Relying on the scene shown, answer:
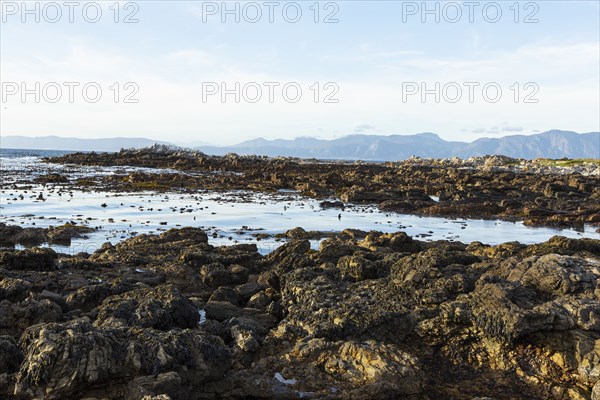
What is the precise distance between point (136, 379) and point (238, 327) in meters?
2.43

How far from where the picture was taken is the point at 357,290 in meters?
10.1

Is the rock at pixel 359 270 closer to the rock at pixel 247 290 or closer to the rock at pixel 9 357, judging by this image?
the rock at pixel 247 290

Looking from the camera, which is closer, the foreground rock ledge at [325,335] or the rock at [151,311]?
the foreground rock ledge at [325,335]

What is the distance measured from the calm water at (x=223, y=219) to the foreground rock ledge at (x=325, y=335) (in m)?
9.24

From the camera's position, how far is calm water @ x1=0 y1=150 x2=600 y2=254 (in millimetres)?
23781

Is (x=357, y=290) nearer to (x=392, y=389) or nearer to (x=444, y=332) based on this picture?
(x=444, y=332)

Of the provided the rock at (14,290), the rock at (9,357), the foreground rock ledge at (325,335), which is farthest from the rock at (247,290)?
the rock at (9,357)

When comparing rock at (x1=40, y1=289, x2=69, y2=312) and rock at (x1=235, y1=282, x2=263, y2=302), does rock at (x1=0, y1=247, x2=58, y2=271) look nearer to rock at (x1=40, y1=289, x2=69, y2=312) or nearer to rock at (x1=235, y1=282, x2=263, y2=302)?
rock at (x1=40, y1=289, x2=69, y2=312)

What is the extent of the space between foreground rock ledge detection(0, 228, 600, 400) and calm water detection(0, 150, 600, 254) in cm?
924

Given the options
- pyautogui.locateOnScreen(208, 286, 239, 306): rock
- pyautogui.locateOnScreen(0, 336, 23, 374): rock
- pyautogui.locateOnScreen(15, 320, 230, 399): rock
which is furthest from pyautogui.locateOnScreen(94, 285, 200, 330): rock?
pyautogui.locateOnScreen(208, 286, 239, 306): rock

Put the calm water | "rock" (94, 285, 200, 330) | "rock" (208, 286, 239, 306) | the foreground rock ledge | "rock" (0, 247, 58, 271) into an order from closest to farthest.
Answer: the foreground rock ledge, "rock" (94, 285, 200, 330), "rock" (208, 286, 239, 306), "rock" (0, 247, 58, 271), the calm water

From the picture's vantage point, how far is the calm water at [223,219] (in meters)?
23.8

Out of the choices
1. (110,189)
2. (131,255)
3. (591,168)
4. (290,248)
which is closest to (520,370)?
(290,248)

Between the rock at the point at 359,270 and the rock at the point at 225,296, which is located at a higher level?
the rock at the point at 359,270
